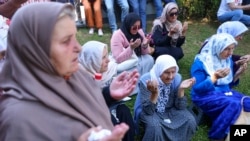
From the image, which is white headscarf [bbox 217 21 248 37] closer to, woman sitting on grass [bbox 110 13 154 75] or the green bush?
woman sitting on grass [bbox 110 13 154 75]

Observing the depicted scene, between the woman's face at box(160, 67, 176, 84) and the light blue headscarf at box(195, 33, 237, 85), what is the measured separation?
583mm

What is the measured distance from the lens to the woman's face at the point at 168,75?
3.12m

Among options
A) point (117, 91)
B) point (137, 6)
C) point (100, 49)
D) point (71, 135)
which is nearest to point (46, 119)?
point (71, 135)

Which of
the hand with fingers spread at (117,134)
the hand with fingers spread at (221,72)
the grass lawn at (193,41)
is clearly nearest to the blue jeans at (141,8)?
the grass lawn at (193,41)

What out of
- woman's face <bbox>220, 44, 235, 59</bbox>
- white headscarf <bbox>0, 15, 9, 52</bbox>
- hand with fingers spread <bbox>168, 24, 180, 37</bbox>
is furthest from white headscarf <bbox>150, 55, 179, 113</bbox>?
white headscarf <bbox>0, 15, 9, 52</bbox>

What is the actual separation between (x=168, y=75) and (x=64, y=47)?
184 centimetres

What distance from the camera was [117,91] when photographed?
2010mm

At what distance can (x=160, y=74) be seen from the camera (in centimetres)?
315

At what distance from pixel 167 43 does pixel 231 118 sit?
5.10 feet

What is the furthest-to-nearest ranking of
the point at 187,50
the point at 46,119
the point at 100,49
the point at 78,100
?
1. the point at 187,50
2. the point at 100,49
3. the point at 78,100
4. the point at 46,119

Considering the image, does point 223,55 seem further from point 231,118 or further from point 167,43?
point 167,43

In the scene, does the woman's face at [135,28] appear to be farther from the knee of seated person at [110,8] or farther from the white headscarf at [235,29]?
the knee of seated person at [110,8]

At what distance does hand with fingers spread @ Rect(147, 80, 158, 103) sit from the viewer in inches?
112

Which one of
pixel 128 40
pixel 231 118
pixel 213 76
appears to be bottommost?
pixel 231 118
